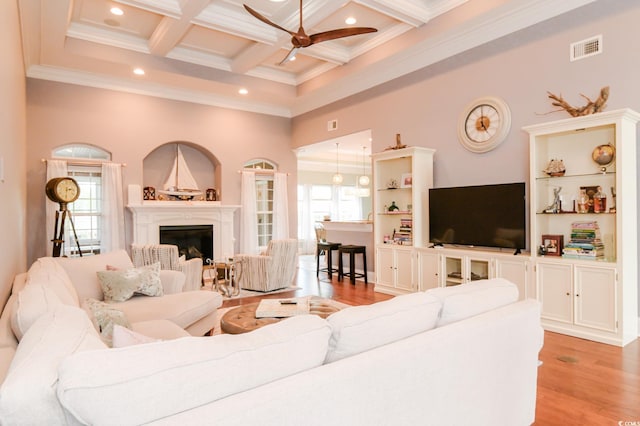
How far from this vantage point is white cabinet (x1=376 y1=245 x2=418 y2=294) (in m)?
5.60

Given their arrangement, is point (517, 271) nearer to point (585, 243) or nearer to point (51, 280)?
point (585, 243)

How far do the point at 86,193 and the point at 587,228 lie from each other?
23.4 ft

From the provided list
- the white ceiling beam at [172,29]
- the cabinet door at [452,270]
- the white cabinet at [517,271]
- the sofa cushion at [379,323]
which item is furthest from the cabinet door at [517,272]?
the white ceiling beam at [172,29]

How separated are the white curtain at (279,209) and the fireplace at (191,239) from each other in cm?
140

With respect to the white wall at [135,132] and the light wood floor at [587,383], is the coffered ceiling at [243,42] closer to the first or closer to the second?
the white wall at [135,132]

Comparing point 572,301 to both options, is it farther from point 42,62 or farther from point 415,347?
point 42,62

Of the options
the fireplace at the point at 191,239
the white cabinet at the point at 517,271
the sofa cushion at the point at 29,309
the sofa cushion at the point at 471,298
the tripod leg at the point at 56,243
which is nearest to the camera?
the sofa cushion at the point at 29,309

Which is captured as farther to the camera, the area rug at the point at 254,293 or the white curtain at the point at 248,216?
the white curtain at the point at 248,216

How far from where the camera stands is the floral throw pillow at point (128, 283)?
3396mm

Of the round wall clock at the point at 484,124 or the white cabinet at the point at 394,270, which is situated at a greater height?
the round wall clock at the point at 484,124

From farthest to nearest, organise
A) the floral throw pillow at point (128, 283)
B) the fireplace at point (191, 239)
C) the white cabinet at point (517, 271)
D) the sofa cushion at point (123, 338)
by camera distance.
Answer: the fireplace at point (191, 239) < the white cabinet at point (517, 271) < the floral throw pillow at point (128, 283) < the sofa cushion at point (123, 338)

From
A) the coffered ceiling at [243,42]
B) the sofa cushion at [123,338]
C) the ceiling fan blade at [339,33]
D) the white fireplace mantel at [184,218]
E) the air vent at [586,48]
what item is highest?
the coffered ceiling at [243,42]

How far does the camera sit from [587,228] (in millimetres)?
4000

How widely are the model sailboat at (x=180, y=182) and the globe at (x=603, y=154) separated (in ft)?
20.3
